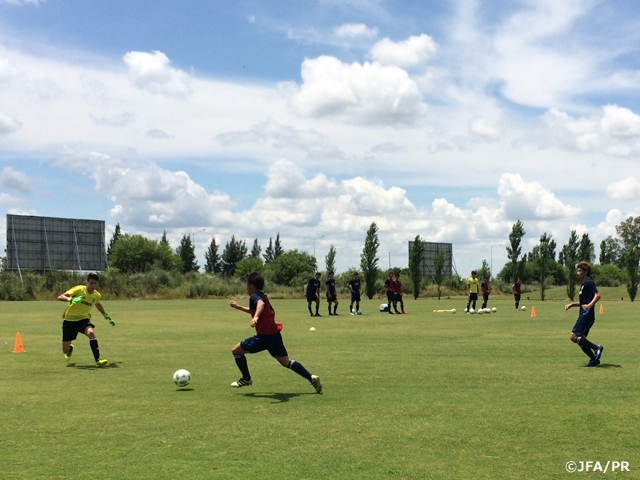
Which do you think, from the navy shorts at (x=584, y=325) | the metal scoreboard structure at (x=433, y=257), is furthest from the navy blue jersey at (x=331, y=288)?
the metal scoreboard structure at (x=433, y=257)

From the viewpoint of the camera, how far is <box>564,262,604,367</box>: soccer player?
13.4 m

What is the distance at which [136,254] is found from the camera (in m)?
123

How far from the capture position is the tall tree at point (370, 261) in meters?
60.6

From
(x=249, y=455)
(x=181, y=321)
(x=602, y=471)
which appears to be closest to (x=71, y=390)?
(x=249, y=455)

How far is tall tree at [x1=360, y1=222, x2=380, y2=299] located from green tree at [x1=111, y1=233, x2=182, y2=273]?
227 ft

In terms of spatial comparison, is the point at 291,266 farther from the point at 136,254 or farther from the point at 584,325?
the point at 584,325

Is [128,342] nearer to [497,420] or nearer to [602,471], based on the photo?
[497,420]

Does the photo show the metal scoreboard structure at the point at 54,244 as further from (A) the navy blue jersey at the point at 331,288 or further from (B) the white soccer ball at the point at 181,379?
(B) the white soccer ball at the point at 181,379

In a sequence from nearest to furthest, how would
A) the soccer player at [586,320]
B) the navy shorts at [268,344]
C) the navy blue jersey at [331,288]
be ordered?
the navy shorts at [268,344] < the soccer player at [586,320] < the navy blue jersey at [331,288]

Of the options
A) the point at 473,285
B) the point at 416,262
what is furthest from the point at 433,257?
the point at 473,285

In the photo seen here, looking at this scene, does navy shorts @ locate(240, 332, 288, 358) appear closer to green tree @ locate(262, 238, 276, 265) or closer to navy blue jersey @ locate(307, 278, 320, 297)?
navy blue jersey @ locate(307, 278, 320, 297)

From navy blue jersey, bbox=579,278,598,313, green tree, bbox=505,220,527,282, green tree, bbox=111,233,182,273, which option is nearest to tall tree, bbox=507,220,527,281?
green tree, bbox=505,220,527,282

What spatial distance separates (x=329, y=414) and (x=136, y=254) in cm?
11919

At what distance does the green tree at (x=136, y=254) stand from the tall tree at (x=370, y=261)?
69331mm
